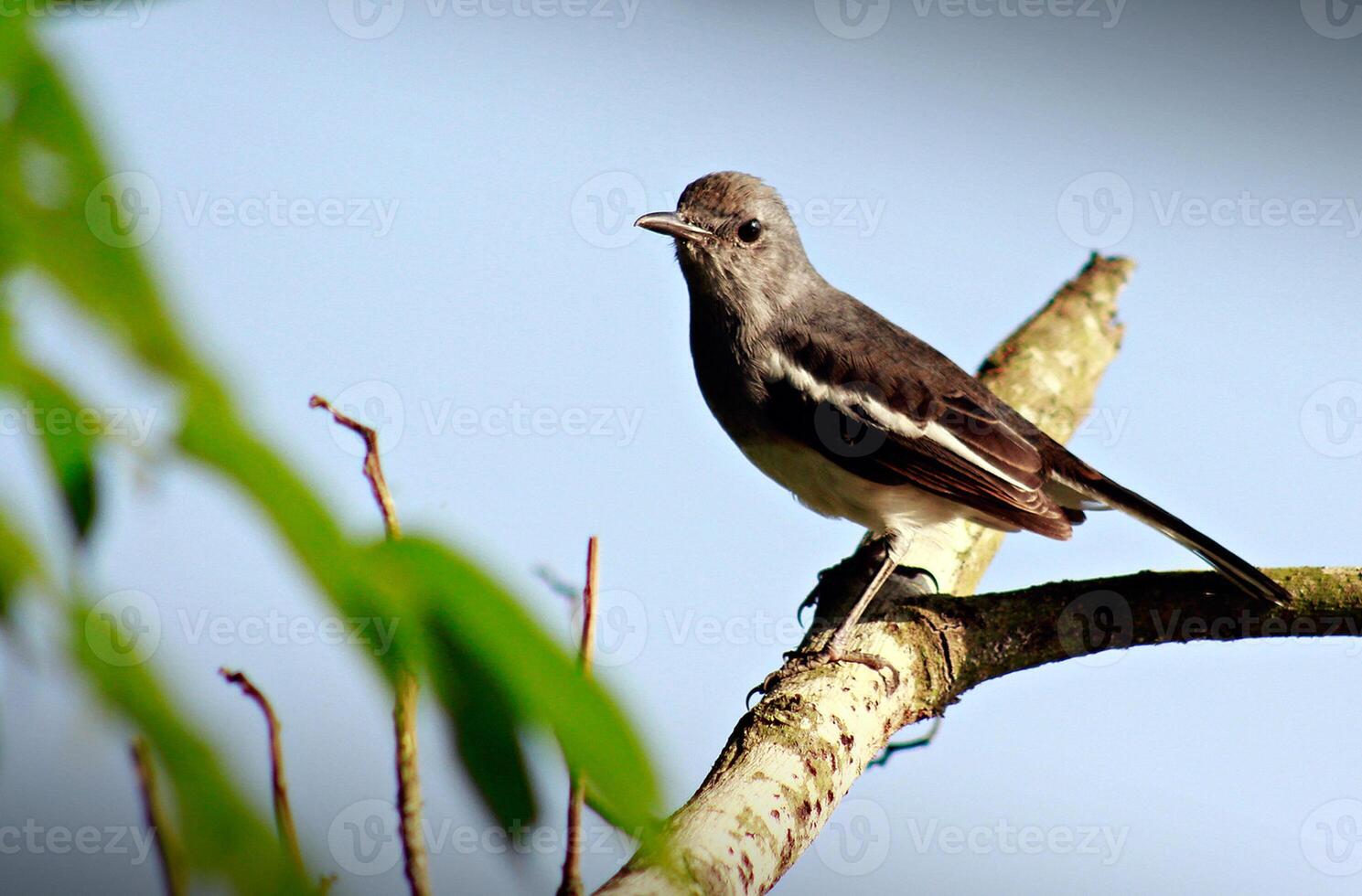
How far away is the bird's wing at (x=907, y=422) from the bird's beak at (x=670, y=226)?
0.55 metres

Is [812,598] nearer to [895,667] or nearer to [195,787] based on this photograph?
[895,667]

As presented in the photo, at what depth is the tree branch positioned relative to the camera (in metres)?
2.40

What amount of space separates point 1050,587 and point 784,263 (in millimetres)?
1922

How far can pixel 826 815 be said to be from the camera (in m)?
2.81

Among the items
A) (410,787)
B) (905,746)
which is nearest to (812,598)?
(905,746)

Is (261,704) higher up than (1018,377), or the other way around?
(1018,377)

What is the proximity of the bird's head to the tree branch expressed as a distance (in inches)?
48.0

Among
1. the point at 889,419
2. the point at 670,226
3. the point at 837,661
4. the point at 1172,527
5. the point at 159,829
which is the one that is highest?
the point at 670,226

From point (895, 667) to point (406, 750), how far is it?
2429 mm

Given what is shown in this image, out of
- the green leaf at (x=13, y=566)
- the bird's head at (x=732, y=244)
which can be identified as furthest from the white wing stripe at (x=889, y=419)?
the green leaf at (x=13, y=566)

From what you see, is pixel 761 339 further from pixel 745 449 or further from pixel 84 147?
pixel 84 147

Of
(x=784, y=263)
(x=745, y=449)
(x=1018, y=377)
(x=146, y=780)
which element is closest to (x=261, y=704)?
(x=146, y=780)

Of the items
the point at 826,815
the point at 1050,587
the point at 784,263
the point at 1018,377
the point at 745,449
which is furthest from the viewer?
the point at 1018,377

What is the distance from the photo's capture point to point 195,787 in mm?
774
